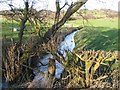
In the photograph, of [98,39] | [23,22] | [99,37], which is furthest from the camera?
[99,37]

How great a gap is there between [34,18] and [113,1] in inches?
105

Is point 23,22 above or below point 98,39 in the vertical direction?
above

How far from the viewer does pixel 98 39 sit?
17.5 meters

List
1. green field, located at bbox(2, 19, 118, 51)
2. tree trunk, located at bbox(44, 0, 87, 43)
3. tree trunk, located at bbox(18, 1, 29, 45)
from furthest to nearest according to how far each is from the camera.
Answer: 1. green field, located at bbox(2, 19, 118, 51)
2. tree trunk, located at bbox(18, 1, 29, 45)
3. tree trunk, located at bbox(44, 0, 87, 43)

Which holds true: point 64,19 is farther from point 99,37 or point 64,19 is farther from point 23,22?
point 99,37

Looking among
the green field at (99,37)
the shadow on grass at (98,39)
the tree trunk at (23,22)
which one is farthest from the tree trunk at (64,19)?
the shadow on grass at (98,39)

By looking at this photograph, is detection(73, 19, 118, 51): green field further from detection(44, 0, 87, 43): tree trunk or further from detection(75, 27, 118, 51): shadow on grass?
detection(44, 0, 87, 43): tree trunk

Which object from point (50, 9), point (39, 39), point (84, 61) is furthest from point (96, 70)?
point (50, 9)

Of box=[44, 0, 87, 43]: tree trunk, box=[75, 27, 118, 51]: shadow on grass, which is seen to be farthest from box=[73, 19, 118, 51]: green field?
box=[44, 0, 87, 43]: tree trunk

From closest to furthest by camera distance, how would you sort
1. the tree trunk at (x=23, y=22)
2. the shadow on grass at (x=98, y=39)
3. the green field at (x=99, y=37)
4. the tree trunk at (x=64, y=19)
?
the tree trunk at (x=64, y=19) → the tree trunk at (x=23, y=22) → the green field at (x=99, y=37) → the shadow on grass at (x=98, y=39)

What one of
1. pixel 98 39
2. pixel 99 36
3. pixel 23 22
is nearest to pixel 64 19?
pixel 23 22

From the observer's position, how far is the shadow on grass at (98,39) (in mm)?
15173

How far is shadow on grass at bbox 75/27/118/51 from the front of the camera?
15173mm

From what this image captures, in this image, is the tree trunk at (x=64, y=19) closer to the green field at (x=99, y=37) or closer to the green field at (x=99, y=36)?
the green field at (x=99, y=37)
